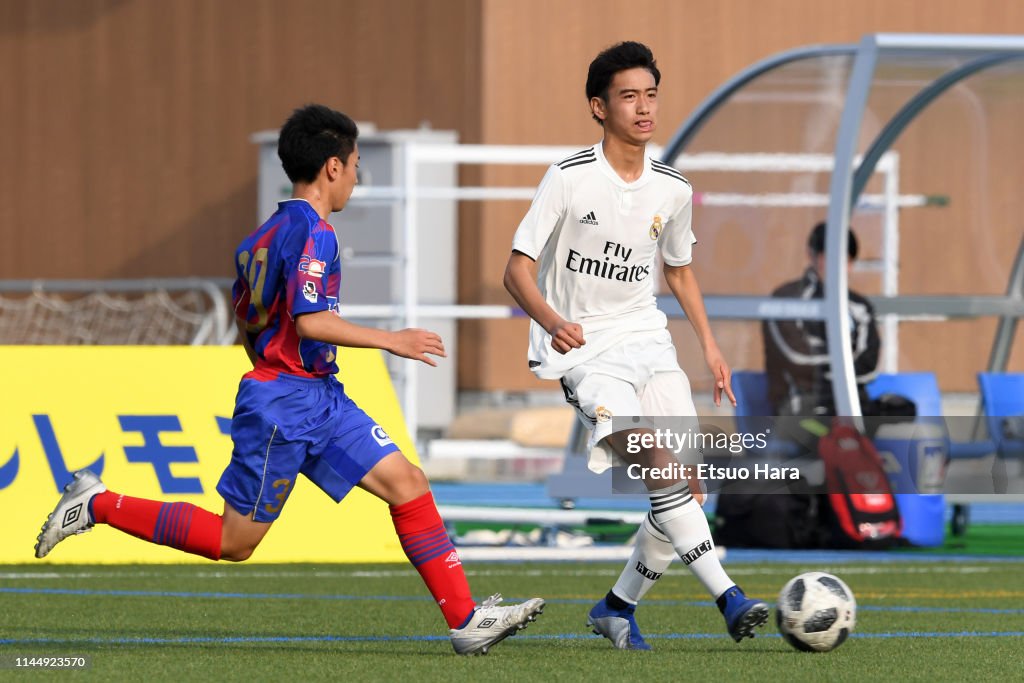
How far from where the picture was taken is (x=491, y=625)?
21.4 feet

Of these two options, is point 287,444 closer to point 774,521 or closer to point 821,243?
point 774,521

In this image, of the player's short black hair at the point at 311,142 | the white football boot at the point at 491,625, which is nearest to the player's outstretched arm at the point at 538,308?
the player's short black hair at the point at 311,142

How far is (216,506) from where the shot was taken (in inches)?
397

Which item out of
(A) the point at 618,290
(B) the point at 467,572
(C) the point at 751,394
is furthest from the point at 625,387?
(C) the point at 751,394

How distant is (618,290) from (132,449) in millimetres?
3943

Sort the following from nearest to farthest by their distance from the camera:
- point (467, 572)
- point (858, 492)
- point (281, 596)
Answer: point (281, 596) → point (467, 572) → point (858, 492)

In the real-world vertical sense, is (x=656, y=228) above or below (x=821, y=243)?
above

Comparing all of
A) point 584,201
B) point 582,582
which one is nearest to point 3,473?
point 582,582

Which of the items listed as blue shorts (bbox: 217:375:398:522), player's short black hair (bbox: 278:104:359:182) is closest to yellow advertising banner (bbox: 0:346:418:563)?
blue shorts (bbox: 217:375:398:522)

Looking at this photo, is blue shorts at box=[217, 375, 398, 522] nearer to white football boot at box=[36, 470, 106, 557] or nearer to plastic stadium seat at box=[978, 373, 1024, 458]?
white football boot at box=[36, 470, 106, 557]

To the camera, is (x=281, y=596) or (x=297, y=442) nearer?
(x=297, y=442)

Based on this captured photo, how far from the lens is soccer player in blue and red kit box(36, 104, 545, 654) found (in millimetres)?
6504

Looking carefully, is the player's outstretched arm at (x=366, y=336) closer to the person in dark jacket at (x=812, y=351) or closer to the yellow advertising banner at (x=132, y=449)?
the yellow advertising banner at (x=132, y=449)

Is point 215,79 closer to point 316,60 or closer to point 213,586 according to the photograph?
point 316,60
